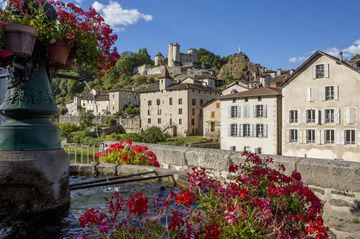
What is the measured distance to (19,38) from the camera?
8.79ft

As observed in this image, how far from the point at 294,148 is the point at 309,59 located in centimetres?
934

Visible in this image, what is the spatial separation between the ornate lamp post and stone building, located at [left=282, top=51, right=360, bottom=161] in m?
31.2

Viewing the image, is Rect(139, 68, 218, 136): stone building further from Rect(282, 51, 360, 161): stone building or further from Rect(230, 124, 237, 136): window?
Rect(282, 51, 360, 161): stone building

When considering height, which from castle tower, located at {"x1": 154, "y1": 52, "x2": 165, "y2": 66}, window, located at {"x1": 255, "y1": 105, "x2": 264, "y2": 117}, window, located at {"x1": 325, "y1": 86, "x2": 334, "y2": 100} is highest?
castle tower, located at {"x1": 154, "y1": 52, "x2": 165, "y2": 66}

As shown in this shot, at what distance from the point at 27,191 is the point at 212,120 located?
47533 millimetres

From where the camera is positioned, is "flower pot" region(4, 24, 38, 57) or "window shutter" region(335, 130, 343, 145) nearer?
"flower pot" region(4, 24, 38, 57)

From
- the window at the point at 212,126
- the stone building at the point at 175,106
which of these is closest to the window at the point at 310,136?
the window at the point at 212,126

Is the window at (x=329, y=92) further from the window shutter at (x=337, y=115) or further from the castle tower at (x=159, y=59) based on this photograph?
the castle tower at (x=159, y=59)

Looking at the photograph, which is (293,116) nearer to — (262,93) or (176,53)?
(262,93)

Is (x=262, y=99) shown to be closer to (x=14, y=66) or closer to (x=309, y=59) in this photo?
(x=309, y=59)

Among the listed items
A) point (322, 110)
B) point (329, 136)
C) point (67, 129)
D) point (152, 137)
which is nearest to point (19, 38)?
point (329, 136)

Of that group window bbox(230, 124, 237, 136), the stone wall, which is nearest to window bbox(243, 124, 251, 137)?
window bbox(230, 124, 237, 136)

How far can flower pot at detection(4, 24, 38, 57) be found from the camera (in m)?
2.68

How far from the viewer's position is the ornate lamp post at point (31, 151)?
271 cm
